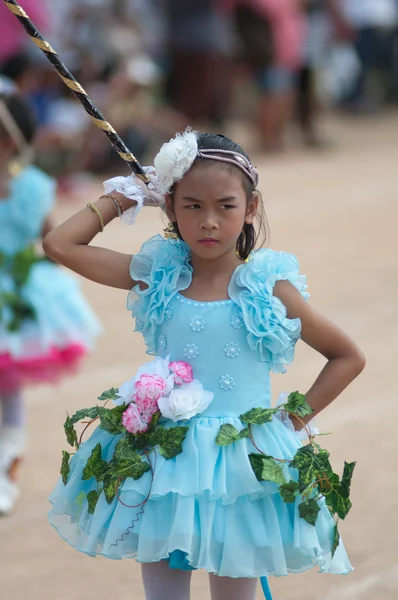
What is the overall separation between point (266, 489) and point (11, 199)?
2412 millimetres

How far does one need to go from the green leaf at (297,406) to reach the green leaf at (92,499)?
55 cm

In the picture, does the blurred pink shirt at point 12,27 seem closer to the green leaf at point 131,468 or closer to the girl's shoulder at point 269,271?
the girl's shoulder at point 269,271

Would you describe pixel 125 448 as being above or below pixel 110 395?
below

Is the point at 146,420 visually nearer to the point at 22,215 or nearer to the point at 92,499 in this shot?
the point at 92,499

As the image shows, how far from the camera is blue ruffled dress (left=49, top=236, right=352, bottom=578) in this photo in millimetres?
2787

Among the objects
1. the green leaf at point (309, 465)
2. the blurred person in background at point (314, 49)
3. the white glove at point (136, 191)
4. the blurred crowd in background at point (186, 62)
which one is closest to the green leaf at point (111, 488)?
the green leaf at point (309, 465)

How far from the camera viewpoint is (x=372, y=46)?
16.2 m

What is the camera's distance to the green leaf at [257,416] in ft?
9.49

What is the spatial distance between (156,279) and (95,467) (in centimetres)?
53

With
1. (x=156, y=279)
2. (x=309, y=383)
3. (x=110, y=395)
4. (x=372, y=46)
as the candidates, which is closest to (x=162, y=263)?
(x=156, y=279)

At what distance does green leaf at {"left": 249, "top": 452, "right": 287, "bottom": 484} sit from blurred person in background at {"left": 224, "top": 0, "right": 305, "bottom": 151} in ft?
35.4

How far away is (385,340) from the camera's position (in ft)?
22.1

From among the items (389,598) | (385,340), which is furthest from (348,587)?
(385,340)

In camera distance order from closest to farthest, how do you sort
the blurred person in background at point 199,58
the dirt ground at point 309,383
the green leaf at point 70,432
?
the green leaf at point 70,432 < the dirt ground at point 309,383 < the blurred person in background at point 199,58
